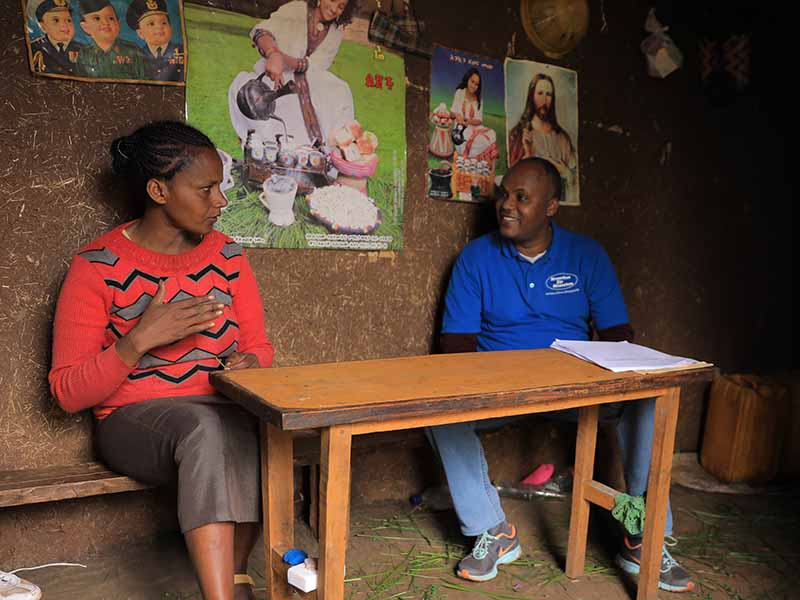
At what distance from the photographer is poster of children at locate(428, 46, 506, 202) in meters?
3.02

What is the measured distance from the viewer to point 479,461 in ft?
8.15

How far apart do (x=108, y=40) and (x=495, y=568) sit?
223cm

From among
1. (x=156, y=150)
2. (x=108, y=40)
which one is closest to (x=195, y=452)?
(x=156, y=150)

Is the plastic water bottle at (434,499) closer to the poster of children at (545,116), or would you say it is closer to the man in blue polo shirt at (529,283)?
the man in blue polo shirt at (529,283)

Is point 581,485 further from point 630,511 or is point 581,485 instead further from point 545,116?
point 545,116

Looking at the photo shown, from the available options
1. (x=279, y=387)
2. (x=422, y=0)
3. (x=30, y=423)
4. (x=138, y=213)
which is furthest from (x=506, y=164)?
(x=30, y=423)

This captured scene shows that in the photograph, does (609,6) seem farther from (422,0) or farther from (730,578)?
(730,578)

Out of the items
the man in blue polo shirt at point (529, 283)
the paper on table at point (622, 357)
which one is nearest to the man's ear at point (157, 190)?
the man in blue polo shirt at point (529, 283)

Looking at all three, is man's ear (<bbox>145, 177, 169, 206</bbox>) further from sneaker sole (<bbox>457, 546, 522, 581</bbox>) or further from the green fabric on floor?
the green fabric on floor

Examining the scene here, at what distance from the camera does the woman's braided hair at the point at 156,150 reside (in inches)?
83.6

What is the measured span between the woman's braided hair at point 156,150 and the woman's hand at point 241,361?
0.59 meters

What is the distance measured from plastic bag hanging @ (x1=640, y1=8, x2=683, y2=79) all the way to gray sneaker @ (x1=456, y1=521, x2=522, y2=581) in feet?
8.06

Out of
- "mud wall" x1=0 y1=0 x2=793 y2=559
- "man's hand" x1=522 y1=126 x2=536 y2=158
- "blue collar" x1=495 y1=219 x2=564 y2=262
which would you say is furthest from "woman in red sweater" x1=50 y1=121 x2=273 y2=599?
"man's hand" x1=522 y1=126 x2=536 y2=158

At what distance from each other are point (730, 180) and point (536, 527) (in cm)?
233
